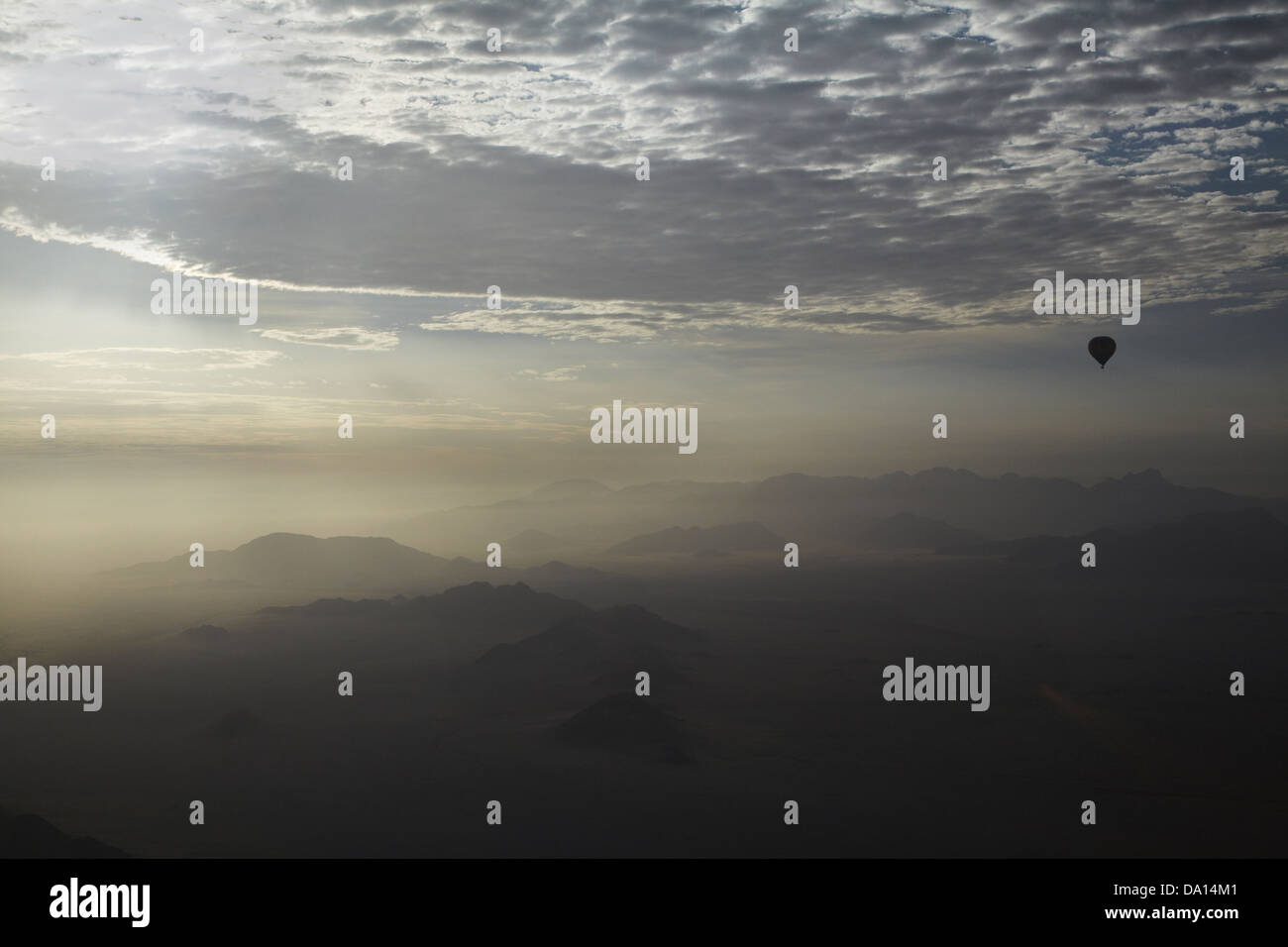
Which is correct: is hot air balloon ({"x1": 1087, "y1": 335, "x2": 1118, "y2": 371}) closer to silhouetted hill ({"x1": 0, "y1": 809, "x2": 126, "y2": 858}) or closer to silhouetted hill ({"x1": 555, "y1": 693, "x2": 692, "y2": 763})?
silhouetted hill ({"x1": 555, "y1": 693, "x2": 692, "y2": 763})

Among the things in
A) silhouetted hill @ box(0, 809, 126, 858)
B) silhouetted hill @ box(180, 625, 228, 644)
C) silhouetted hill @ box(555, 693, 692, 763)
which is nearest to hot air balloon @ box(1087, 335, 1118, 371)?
silhouetted hill @ box(555, 693, 692, 763)

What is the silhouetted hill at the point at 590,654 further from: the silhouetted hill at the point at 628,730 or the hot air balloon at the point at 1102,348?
the hot air balloon at the point at 1102,348

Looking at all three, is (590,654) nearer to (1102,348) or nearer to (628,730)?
(628,730)

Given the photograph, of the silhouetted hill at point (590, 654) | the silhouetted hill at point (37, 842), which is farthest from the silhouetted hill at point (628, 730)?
the silhouetted hill at point (37, 842)

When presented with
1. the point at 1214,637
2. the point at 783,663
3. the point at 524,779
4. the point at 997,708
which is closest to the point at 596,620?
the point at 783,663

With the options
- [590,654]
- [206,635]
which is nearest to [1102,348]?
[590,654]
